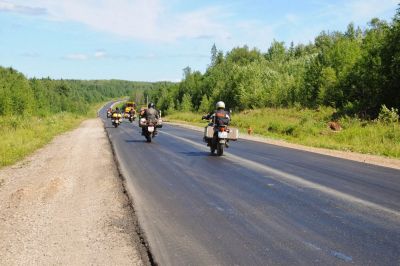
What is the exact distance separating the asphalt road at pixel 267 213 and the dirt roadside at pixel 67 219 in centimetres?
40

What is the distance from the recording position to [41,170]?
14.0 metres

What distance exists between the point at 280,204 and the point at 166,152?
1029 centimetres

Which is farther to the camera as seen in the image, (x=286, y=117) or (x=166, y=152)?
(x=286, y=117)

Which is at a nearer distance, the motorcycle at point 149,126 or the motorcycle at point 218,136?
the motorcycle at point 218,136

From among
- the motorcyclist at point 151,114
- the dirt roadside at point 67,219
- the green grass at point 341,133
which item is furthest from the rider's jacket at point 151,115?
Answer: the dirt roadside at point 67,219

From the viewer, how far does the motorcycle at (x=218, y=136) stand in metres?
16.8

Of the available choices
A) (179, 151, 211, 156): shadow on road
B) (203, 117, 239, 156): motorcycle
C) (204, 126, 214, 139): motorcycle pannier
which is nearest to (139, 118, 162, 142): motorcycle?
(179, 151, 211, 156): shadow on road

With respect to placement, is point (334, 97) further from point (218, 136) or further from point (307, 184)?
point (307, 184)

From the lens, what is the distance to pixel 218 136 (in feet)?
55.3

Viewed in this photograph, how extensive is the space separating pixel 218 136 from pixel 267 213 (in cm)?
926

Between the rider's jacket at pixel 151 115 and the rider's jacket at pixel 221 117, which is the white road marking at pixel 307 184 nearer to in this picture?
the rider's jacket at pixel 221 117

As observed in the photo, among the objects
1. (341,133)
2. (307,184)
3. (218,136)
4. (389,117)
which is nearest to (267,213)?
(307,184)

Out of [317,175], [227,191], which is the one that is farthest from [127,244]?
[317,175]

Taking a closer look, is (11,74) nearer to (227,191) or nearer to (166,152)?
(166,152)
